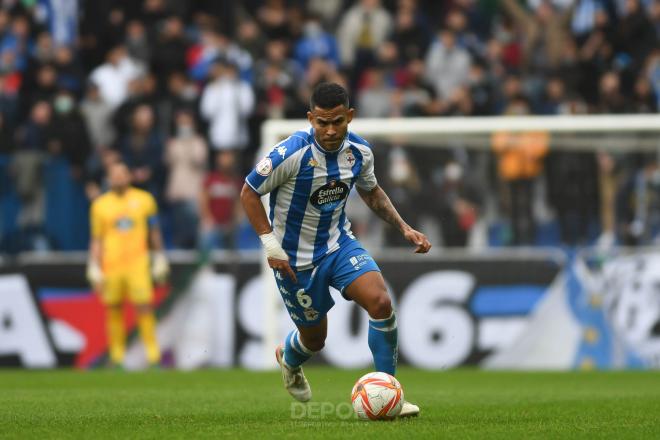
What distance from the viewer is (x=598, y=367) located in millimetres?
16406

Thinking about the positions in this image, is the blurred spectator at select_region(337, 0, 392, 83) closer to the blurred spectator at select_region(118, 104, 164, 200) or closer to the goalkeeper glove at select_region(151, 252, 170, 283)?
the blurred spectator at select_region(118, 104, 164, 200)

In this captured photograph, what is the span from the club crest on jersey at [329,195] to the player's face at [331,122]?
33 cm

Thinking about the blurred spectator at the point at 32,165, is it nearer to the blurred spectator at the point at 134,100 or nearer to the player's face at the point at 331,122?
the blurred spectator at the point at 134,100

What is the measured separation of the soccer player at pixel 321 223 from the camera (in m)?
8.06

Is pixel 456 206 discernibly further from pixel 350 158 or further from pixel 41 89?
pixel 350 158

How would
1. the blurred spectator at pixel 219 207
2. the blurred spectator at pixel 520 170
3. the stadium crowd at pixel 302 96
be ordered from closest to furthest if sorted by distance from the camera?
the blurred spectator at pixel 520 170 < the stadium crowd at pixel 302 96 < the blurred spectator at pixel 219 207

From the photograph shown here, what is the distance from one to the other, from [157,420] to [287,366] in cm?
148

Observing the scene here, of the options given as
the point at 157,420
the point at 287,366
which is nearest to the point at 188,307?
the point at 287,366

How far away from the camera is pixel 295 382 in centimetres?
922

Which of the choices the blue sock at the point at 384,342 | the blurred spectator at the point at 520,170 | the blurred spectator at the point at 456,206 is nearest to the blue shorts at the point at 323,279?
the blue sock at the point at 384,342

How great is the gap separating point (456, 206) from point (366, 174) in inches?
319

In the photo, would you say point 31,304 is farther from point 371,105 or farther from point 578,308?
point 578,308

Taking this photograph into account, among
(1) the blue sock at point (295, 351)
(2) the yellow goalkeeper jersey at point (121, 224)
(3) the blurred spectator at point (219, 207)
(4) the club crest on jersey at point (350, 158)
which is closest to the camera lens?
(4) the club crest on jersey at point (350, 158)

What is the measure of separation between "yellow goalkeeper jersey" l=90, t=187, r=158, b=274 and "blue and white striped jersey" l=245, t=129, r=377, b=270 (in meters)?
8.86
